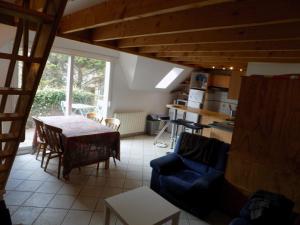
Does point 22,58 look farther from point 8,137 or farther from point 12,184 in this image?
point 12,184

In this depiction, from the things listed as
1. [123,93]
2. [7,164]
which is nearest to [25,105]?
[7,164]

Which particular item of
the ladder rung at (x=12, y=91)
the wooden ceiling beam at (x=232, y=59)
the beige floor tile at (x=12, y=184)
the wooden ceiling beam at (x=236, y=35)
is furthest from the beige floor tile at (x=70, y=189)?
the wooden ceiling beam at (x=232, y=59)

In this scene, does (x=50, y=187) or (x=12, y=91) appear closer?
(x=12, y=91)

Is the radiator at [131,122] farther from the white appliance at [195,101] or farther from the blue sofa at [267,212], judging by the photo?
the blue sofa at [267,212]

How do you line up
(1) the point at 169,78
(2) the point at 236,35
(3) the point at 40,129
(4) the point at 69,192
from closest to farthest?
(2) the point at 236,35
(4) the point at 69,192
(3) the point at 40,129
(1) the point at 169,78

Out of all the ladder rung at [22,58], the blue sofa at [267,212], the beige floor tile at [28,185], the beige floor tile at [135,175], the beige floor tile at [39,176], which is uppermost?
the ladder rung at [22,58]

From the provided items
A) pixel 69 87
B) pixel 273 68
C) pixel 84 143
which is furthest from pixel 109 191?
pixel 273 68

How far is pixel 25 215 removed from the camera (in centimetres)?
254

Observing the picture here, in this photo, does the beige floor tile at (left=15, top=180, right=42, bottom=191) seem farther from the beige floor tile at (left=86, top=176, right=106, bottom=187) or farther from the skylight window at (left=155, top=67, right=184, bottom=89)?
the skylight window at (left=155, top=67, right=184, bottom=89)

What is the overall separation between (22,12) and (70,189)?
2678 millimetres

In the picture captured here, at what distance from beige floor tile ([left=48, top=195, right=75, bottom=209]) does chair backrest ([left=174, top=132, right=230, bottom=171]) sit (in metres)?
1.77

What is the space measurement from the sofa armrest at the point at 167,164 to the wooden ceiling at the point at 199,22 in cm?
173

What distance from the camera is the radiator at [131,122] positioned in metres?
5.86

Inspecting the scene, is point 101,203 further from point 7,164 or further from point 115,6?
point 115,6
